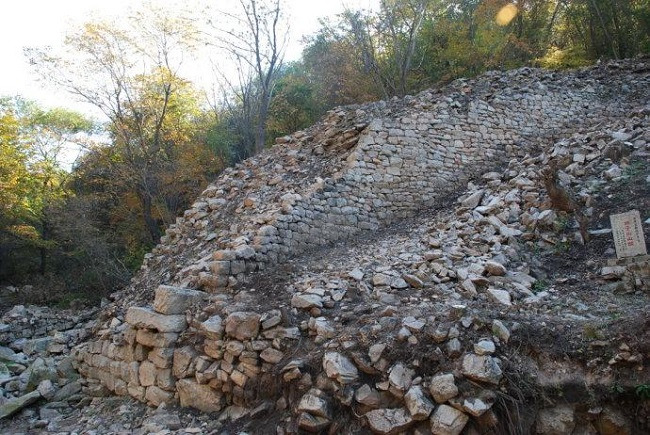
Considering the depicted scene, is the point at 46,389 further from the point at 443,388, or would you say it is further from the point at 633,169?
the point at 633,169

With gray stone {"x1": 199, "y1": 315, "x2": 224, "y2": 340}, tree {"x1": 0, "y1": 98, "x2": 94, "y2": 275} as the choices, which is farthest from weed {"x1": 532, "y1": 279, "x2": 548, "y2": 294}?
tree {"x1": 0, "y1": 98, "x2": 94, "y2": 275}

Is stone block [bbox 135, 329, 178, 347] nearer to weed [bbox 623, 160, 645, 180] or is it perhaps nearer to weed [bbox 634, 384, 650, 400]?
weed [bbox 634, 384, 650, 400]

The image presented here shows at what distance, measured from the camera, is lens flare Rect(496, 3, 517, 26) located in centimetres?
1294

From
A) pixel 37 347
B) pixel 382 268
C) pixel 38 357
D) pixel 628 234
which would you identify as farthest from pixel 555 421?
pixel 37 347

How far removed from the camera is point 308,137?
9312 millimetres

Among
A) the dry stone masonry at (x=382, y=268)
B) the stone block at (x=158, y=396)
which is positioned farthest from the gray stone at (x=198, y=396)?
the stone block at (x=158, y=396)

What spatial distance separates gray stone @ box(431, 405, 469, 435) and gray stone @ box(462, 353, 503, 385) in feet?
1.00

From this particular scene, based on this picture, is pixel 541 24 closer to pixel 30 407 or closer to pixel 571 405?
pixel 571 405

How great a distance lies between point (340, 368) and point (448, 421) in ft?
3.31

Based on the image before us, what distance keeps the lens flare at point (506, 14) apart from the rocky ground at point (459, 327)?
7074 mm

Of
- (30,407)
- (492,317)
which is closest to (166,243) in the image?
(30,407)

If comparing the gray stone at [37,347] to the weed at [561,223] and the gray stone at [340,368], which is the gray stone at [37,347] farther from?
the weed at [561,223]

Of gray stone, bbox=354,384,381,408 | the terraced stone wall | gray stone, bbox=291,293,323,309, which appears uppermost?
the terraced stone wall

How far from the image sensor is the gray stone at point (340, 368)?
3.84 meters
